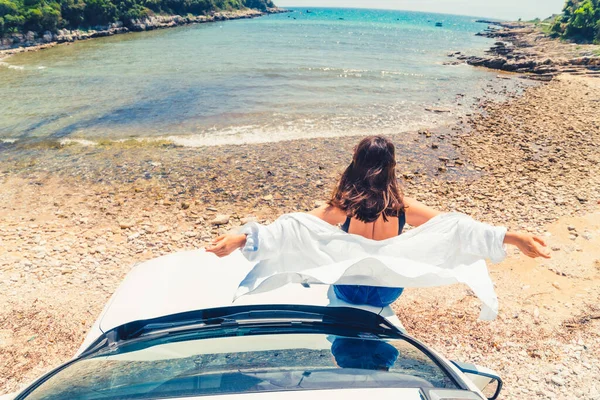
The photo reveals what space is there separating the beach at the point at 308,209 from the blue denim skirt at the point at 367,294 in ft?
5.88

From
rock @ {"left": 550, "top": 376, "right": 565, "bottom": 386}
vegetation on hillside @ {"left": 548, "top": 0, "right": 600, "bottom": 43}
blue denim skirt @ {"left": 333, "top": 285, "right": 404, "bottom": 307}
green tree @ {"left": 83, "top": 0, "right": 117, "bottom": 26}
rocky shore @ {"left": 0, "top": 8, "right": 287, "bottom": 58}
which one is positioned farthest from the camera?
green tree @ {"left": 83, "top": 0, "right": 117, "bottom": 26}

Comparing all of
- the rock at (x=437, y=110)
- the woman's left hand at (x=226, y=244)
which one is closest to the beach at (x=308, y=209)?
the rock at (x=437, y=110)

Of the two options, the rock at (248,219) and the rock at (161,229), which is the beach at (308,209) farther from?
the rock at (248,219)

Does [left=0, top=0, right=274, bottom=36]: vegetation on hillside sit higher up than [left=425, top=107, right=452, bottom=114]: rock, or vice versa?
[left=0, top=0, right=274, bottom=36]: vegetation on hillside

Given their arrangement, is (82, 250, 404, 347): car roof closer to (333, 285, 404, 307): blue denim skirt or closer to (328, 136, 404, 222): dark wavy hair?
(333, 285, 404, 307): blue denim skirt

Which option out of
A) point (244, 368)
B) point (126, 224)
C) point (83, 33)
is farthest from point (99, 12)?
point (244, 368)

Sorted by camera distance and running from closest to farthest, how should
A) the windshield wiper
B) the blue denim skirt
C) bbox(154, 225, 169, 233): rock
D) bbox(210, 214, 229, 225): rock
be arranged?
the windshield wiper < the blue denim skirt < bbox(154, 225, 169, 233): rock < bbox(210, 214, 229, 225): rock

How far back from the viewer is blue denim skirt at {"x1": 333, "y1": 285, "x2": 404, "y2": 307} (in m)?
2.80

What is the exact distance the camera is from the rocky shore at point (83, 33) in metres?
39.0

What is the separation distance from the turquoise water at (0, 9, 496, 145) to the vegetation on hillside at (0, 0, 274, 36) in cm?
1286

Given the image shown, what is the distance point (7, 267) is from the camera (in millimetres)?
6098

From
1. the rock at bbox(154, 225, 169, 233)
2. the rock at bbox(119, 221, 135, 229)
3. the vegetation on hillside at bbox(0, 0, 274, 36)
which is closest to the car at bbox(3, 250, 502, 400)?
the rock at bbox(154, 225, 169, 233)

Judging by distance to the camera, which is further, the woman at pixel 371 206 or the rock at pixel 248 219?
the rock at pixel 248 219

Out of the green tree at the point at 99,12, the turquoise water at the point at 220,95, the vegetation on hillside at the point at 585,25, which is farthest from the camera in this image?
the green tree at the point at 99,12
